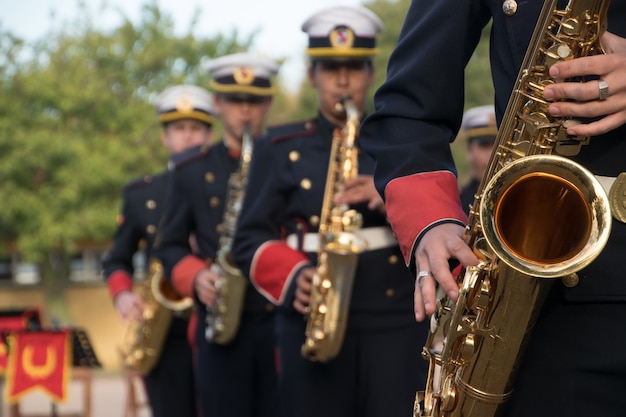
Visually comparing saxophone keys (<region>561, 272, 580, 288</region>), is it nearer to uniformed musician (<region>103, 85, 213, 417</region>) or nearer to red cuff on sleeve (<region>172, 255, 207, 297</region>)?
red cuff on sleeve (<region>172, 255, 207, 297</region>)

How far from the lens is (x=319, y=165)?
6.25 meters

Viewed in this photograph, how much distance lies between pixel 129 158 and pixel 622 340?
25710 millimetres

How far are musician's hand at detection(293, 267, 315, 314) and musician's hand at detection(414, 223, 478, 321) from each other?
283 centimetres

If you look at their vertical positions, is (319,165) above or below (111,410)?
above

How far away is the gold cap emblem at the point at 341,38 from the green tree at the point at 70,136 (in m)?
21.2

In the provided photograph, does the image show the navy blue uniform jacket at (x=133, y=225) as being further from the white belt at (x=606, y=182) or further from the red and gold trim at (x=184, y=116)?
the white belt at (x=606, y=182)

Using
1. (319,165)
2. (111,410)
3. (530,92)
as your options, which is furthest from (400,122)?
(111,410)

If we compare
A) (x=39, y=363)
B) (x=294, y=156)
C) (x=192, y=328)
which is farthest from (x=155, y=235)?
(x=294, y=156)

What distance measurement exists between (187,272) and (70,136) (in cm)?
2073

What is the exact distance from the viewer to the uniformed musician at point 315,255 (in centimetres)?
570

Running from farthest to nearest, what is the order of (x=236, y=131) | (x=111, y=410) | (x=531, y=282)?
(x=111, y=410) → (x=236, y=131) → (x=531, y=282)

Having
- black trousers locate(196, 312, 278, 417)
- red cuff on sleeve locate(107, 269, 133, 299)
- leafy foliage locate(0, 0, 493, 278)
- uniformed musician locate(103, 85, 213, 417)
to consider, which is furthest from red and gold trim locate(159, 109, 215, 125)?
leafy foliage locate(0, 0, 493, 278)

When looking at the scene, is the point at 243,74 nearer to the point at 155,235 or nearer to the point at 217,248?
the point at 217,248

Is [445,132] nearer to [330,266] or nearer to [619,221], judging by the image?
[619,221]
